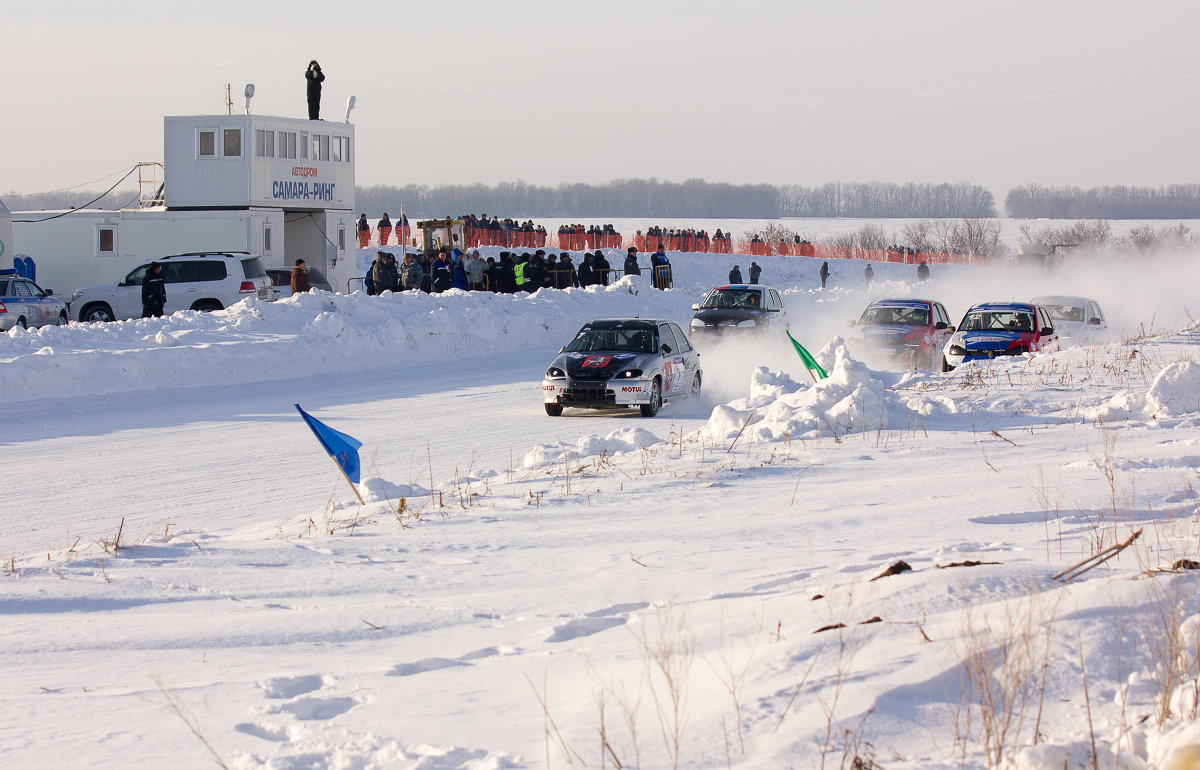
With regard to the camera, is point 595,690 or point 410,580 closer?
point 595,690

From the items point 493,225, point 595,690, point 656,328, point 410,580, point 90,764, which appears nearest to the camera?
point 90,764

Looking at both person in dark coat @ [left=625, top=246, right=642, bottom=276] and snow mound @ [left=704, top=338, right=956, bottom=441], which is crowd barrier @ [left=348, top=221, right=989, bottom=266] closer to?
person in dark coat @ [left=625, top=246, right=642, bottom=276]

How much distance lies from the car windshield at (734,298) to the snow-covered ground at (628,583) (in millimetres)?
9378

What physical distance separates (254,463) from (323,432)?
310 cm

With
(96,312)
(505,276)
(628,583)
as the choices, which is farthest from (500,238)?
(628,583)

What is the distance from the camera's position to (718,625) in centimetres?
485

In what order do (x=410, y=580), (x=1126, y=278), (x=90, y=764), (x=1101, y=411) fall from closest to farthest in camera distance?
(x=90, y=764), (x=410, y=580), (x=1101, y=411), (x=1126, y=278)

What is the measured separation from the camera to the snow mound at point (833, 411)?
35.6ft

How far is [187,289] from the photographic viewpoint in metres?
25.7

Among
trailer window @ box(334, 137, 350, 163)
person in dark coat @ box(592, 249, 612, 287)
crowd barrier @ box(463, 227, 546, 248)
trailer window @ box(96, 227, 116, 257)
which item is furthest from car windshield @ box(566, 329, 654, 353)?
crowd barrier @ box(463, 227, 546, 248)

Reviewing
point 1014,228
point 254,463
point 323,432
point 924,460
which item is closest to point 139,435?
point 254,463

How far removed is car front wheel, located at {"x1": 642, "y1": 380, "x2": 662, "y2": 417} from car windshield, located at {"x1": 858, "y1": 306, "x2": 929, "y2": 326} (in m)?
6.79

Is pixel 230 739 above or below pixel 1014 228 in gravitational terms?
below

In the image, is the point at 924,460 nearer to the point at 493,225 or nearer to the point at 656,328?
the point at 656,328
